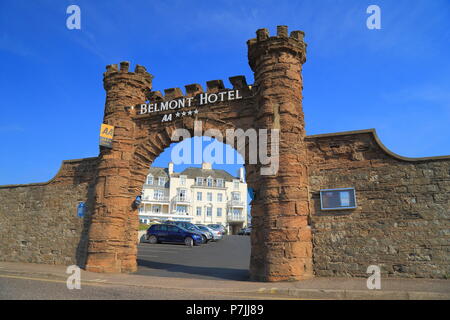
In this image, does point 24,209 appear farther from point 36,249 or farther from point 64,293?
point 64,293

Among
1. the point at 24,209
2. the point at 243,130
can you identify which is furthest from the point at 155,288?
the point at 24,209

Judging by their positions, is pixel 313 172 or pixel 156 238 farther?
pixel 156 238

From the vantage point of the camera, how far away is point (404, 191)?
26.6ft

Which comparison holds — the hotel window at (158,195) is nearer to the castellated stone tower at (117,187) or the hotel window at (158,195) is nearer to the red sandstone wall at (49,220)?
the red sandstone wall at (49,220)

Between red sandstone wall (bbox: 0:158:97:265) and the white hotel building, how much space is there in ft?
132

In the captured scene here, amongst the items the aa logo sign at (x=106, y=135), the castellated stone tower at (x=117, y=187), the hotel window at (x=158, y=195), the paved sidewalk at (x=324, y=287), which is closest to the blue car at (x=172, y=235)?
the castellated stone tower at (x=117, y=187)

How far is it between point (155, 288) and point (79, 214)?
5.76 m

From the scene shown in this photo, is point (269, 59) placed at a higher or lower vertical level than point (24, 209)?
higher

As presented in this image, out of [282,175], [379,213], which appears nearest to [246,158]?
[282,175]

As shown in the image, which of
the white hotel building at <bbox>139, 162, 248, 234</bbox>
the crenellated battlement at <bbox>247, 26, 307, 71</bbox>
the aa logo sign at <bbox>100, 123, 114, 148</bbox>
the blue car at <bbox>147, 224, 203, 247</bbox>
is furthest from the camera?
the white hotel building at <bbox>139, 162, 248, 234</bbox>

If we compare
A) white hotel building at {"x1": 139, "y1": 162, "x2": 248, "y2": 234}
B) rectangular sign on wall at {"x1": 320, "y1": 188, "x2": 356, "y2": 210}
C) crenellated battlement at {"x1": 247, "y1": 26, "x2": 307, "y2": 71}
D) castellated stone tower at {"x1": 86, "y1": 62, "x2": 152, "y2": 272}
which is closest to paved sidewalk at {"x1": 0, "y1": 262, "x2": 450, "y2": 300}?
castellated stone tower at {"x1": 86, "y1": 62, "x2": 152, "y2": 272}

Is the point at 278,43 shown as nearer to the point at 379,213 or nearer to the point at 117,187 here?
the point at 379,213

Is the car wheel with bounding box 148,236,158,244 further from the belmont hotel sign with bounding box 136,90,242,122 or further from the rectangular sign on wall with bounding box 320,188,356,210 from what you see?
the rectangular sign on wall with bounding box 320,188,356,210

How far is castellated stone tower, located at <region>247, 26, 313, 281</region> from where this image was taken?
8.29m
